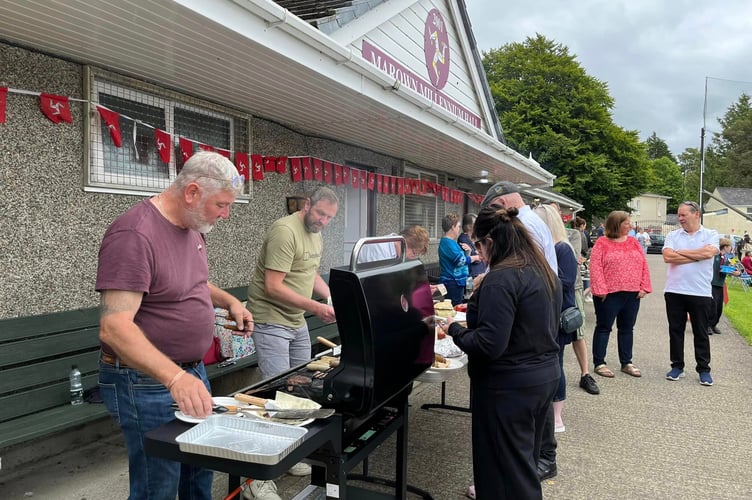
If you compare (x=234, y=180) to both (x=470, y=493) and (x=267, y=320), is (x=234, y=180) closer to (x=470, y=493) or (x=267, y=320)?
(x=267, y=320)

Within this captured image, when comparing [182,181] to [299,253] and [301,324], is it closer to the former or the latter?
[299,253]

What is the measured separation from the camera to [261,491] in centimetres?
319

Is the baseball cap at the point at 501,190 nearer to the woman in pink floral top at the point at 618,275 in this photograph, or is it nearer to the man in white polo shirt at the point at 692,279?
the woman in pink floral top at the point at 618,275

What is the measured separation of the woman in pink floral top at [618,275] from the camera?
5898 millimetres

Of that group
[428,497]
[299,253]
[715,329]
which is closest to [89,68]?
[299,253]

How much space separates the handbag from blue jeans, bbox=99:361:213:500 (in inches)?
117

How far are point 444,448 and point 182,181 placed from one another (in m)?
3.04

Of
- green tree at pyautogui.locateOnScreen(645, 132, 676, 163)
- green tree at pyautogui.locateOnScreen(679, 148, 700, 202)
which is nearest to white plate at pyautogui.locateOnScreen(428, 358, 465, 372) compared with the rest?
green tree at pyautogui.locateOnScreen(679, 148, 700, 202)

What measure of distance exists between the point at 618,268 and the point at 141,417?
5.24 metres

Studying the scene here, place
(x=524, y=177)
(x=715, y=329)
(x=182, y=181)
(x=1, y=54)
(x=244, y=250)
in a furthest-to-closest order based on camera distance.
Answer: (x=524, y=177), (x=715, y=329), (x=244, y=250), (x=1, y=54), (x=182, y=181)

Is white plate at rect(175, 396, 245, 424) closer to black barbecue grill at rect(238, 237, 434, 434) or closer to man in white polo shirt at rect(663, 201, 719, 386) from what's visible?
black barbecue grill at rect(238, 237, 434, 434)

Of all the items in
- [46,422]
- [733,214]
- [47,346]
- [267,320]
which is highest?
[733,214]

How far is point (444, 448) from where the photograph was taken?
4.18 m

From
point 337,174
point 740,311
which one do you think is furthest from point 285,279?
point 740,311
